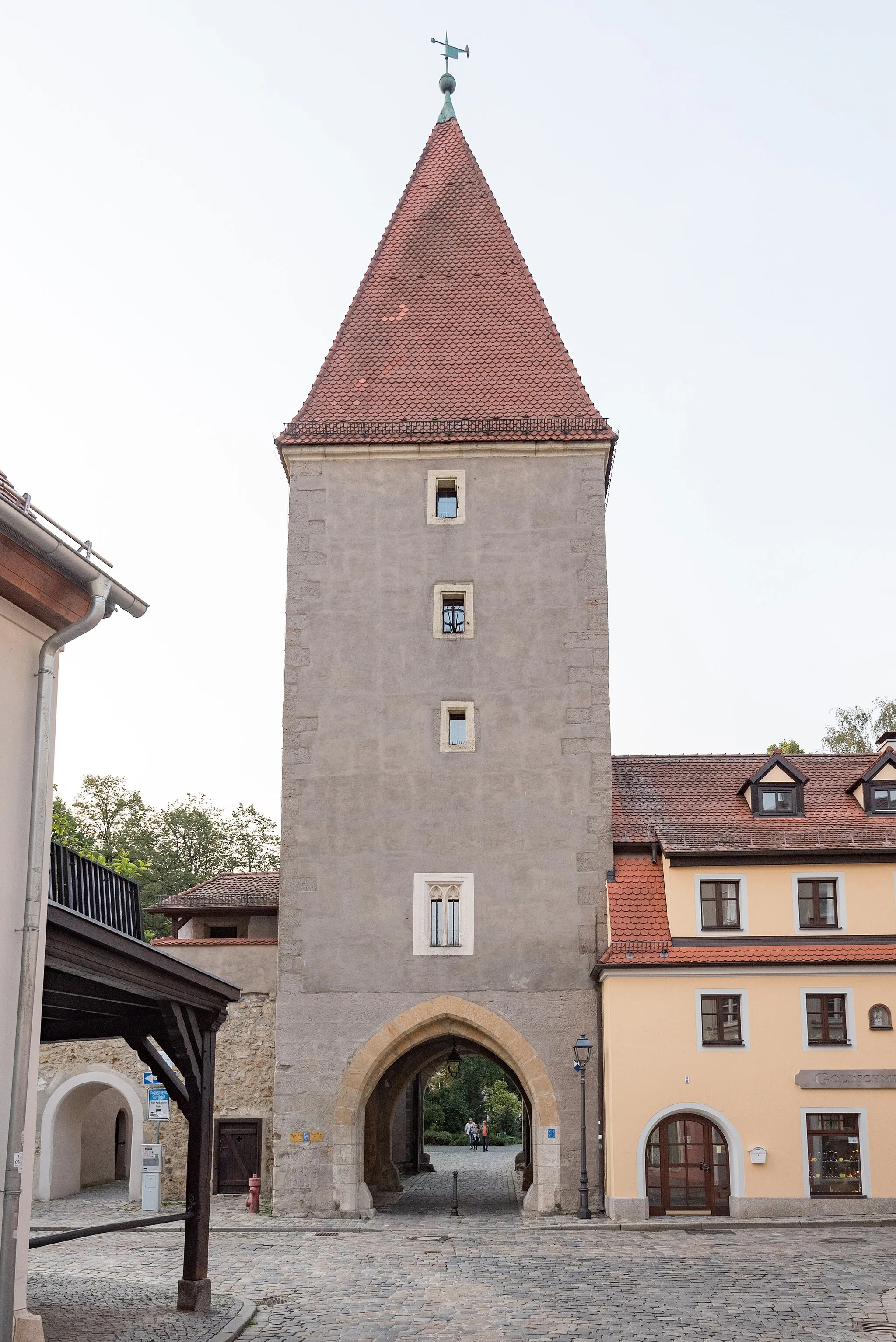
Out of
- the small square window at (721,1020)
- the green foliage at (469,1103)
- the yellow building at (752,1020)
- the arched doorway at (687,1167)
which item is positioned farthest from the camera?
the green foliage at (469,1103)

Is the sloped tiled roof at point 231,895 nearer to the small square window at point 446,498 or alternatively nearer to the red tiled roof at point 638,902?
the red tiled roof at point 638,902

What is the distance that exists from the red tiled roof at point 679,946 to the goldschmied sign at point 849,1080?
1830mm

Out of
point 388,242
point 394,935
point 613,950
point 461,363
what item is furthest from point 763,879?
point 388,242

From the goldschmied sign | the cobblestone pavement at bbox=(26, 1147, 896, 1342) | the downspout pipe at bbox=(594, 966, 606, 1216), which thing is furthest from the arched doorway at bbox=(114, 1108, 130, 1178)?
the goldschmied sign

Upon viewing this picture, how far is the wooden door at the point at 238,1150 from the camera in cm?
2772

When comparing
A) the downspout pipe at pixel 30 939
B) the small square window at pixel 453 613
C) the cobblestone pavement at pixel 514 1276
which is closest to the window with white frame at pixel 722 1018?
the cobblestone pavement at pixel 514 1276

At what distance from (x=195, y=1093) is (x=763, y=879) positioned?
13294 millimetres

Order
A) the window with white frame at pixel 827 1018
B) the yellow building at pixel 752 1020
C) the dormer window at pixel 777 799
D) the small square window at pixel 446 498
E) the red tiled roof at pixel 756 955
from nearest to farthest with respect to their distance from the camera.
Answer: the yellow building at pixel 752 1020, the window with white frame at pixel 827 1018, the red tiled roof at pixel 756 955, the dormer window at pixel 777 799, the small square window at pixel 446 498

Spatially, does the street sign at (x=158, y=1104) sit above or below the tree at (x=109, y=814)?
below

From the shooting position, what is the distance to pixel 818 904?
996 inches

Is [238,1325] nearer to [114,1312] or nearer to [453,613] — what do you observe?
[114,1312]

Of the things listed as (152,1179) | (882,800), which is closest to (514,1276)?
(152,1179)

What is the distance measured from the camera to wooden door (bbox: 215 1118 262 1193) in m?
27.7

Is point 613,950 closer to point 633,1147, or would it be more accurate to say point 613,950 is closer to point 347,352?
point 633,1147
